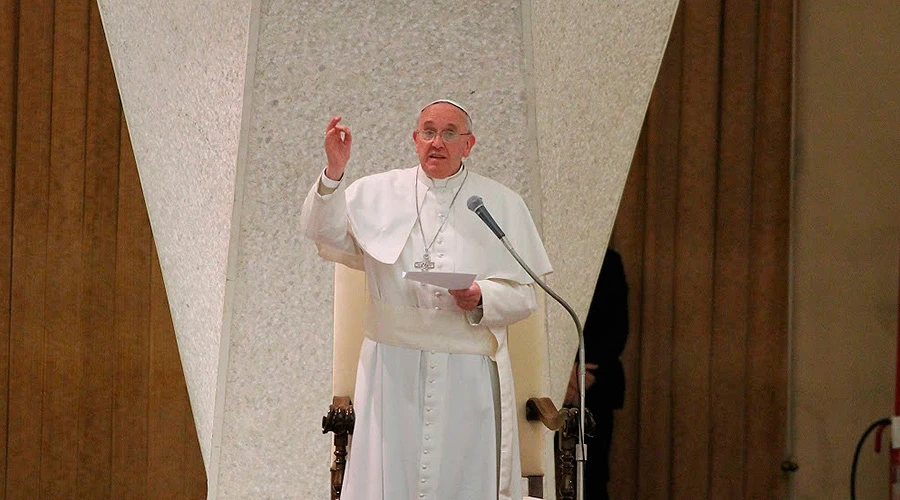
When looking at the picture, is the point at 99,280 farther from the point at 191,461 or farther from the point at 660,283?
the point at 660,283

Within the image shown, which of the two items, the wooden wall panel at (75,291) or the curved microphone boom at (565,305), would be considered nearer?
the curved microphone boom at (565,305)

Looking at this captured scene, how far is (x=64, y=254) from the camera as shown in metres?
5.45

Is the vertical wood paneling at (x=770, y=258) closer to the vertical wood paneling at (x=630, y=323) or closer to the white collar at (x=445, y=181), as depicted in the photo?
the vertical wood paneling at (x=630, y=323)

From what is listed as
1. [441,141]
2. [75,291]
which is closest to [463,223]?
[441,141]

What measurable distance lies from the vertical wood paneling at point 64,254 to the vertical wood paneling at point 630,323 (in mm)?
2417

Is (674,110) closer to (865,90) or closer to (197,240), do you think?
(865,90)

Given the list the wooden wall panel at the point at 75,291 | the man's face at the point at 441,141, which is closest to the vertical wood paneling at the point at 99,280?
the wooden wall panel at the point at 75,291

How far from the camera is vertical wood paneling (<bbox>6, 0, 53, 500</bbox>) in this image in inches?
213

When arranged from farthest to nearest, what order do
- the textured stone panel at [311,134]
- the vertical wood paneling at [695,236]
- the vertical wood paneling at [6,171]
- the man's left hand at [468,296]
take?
the vertical wood paneling at [695,236] < the vertical wood paneling at [6,171] < the textured stone panel at [311,134] < the man's left hand at [468,296]

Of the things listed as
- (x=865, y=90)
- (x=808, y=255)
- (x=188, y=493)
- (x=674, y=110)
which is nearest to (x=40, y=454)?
(x=188, y=493)

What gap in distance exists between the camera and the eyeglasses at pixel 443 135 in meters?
3.16

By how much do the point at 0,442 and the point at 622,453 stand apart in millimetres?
2778

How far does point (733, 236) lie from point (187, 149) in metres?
2.65

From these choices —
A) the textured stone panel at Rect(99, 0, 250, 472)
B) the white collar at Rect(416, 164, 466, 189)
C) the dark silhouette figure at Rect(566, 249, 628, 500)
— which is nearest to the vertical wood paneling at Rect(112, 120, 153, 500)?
the textured stone panel at Rect(99, 0, 250, 472)
